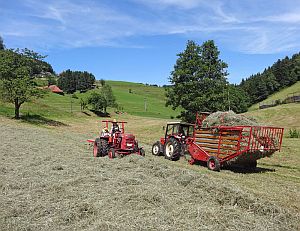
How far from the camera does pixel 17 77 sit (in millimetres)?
31562

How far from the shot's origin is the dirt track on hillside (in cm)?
539

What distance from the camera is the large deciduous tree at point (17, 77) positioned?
3027 centimetres

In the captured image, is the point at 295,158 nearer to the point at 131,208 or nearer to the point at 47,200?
the point at 131,208

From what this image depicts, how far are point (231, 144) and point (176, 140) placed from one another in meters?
3.42

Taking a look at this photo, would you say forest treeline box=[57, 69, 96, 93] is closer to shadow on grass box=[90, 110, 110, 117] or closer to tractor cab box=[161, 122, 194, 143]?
shadow on grass box=[90, 110, 110, 117]

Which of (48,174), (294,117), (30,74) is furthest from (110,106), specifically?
(48,174)

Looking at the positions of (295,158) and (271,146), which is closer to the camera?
(271,146)

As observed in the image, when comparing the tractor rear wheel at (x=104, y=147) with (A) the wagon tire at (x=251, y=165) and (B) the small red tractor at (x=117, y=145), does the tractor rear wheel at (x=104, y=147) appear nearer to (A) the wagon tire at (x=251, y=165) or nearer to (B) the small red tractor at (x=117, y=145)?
(B) the small red tractor at (x=117, y=145)

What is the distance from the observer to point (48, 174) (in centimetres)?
873

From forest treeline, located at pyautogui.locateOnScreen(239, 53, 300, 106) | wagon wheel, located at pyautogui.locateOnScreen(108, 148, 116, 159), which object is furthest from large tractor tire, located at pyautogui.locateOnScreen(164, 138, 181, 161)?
forest treeline, located at pyautogui.locateOnScreen(239, 53, 300, 106)

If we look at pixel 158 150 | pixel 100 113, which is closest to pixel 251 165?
pixel 158 150

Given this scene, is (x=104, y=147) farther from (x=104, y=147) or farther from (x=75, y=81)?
(x=75, y=81)

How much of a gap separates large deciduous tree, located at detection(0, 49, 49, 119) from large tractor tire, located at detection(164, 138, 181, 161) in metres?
21.1

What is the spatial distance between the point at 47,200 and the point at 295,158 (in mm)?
11952
